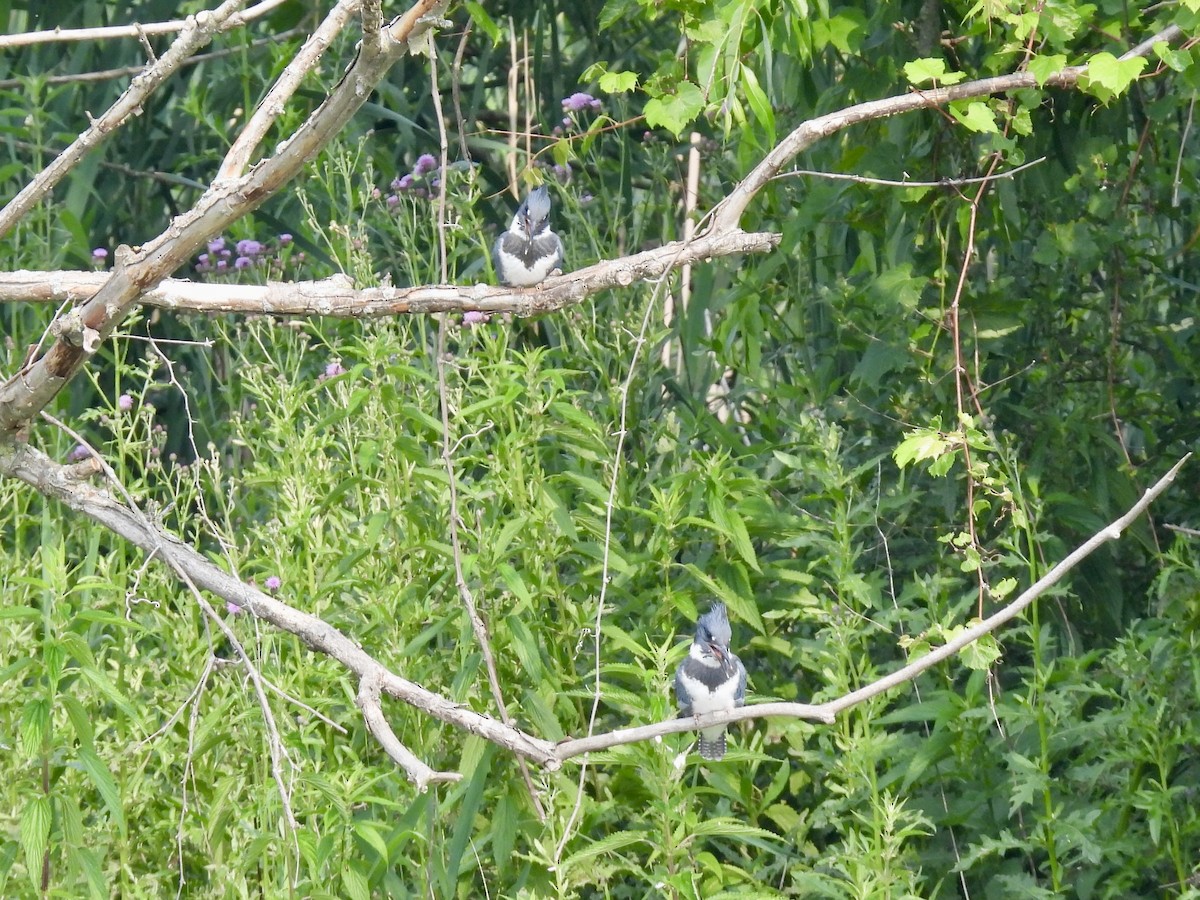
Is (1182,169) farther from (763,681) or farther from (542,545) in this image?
(542,545)

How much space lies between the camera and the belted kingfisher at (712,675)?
2.64 meters

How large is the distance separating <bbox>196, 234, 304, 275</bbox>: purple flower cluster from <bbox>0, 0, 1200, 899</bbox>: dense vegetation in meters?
0.04

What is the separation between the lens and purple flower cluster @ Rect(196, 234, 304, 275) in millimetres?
3471

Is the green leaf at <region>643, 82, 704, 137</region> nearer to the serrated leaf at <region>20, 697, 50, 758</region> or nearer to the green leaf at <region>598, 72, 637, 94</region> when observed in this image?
the green leaf at <region>598, 72, 637, 94</region>

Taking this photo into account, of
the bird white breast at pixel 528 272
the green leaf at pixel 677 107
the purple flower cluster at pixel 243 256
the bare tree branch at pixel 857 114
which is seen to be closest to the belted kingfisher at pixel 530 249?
the bird white breast at pixel 528 272

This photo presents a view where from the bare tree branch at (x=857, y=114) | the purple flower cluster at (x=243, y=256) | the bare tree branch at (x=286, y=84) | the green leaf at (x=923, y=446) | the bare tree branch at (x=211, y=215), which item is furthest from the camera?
the purple flower cluster at (x=243, y=256)

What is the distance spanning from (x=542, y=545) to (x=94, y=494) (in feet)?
3.13

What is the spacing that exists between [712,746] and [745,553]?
14.2 inches

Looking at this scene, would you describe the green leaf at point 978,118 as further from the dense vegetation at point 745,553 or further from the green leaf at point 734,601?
the green leaf at point 734,601

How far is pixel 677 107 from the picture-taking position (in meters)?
2.39

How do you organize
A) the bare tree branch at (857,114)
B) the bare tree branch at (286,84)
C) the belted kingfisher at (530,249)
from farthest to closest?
the belted kingfisher at (530,249)
the bare tree branch at (857,114)
the bare tree branch at (286,84)

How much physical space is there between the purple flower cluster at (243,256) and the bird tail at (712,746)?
1593 mm

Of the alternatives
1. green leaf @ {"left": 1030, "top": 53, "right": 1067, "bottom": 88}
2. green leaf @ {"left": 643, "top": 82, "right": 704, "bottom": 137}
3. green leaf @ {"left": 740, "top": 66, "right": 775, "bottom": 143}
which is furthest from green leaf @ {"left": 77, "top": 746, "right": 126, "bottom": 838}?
green leaf @ {"left": 1030, "top": 53, "right": 1067, "bottom": 88}

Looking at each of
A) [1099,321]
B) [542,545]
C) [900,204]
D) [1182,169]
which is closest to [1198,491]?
[1099,321]
